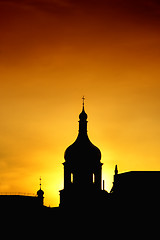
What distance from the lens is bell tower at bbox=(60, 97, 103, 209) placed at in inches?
2911

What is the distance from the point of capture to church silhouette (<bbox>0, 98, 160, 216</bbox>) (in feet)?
241

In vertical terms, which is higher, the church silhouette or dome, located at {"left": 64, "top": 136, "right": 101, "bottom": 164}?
dome, located at {"left": 64, "top": 136, "right": 101, "bottom": 164}

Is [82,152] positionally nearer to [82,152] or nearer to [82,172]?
[82,152]

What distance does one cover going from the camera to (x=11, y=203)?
8381 centimetres

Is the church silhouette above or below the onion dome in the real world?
below

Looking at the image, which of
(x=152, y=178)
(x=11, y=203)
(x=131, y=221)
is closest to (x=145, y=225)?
(x=131, y=221)

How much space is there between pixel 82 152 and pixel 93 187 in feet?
15.1

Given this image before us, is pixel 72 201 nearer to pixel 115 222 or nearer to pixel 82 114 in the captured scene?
pixel 115 222

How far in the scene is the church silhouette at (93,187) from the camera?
73.6 meters

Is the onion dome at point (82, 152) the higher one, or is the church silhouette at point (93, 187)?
the onion dome at point (82, 152)

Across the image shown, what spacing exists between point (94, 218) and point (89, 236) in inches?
125

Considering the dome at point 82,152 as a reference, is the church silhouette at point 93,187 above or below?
below

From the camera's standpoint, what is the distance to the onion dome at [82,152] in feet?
243

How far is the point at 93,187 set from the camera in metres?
74.1
